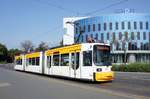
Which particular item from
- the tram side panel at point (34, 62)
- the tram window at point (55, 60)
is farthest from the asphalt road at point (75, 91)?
the tram side panel at point (34, 62)

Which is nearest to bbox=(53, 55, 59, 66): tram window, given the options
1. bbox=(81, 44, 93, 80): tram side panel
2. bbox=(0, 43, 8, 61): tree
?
bbox=(81, 44, 93, 80): tram side panel

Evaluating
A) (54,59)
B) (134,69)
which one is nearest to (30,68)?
(54,59)

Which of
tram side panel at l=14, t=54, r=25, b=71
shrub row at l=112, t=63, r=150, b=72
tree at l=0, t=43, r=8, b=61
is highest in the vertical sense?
tree at l=0, t=43, r=8, b=61

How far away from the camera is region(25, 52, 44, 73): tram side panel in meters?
34.6

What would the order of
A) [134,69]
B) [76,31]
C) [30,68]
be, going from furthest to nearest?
[76,31] < [134,69] < [30,68]

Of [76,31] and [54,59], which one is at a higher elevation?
[76,31]

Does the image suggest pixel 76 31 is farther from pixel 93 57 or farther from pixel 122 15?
pixel 93 57

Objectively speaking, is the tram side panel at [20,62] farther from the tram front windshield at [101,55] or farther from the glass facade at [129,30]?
the glass facade at [129,30]

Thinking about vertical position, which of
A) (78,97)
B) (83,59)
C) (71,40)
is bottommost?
(78,97)

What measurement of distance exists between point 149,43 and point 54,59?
62311mm

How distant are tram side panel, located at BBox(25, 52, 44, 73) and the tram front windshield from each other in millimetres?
12820

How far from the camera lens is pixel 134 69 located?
46.8 m

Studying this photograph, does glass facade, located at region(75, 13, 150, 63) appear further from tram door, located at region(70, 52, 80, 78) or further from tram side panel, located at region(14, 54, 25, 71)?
tram door, located at region(70, 52, 80, 78)

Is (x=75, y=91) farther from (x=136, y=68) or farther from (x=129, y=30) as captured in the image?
(x=129, y=30)
